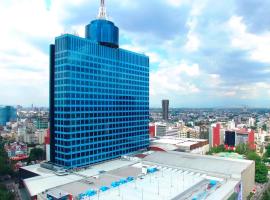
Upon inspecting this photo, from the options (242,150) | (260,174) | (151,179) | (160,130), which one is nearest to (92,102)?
(151,179)

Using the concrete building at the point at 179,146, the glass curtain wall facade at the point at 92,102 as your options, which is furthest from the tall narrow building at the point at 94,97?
the concrete building at the point at 179,146

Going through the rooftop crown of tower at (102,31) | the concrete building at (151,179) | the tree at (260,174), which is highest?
the rooftop crown of tower at (102,31)

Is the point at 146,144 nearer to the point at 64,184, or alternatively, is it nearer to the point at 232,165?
the point at 232,165

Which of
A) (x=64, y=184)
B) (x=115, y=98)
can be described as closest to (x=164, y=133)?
(x=115, y=98)

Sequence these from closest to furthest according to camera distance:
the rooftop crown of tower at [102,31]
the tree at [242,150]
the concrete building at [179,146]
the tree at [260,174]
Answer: the rooftop crown of tower at [102,31]
the tree at [260,174]
the concrete building at [179,146]
the tree at [242,150]

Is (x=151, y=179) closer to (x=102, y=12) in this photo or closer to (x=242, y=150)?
(x=102, y=12)

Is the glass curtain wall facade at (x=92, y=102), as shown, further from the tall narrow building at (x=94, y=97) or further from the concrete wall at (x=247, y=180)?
the concrete wall at (x=247, y=180)
